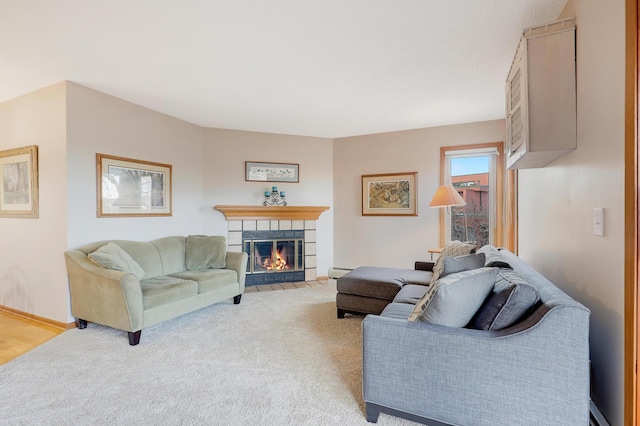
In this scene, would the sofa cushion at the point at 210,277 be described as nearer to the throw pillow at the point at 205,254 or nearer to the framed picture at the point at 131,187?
the throw pillow at the point at 205,254

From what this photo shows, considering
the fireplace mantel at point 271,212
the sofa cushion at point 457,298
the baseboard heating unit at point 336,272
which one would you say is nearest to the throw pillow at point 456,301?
the sofa cushion at point 457,298

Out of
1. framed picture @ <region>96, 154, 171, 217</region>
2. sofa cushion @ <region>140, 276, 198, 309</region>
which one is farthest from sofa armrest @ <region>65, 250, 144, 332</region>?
framed picture @ <region>96, 154, 171, 217</region>

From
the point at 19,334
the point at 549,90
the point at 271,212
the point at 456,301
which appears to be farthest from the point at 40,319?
the point at 549,90

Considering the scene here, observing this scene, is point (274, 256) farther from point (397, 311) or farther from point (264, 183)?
point (397, 311)

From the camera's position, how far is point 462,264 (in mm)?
2328

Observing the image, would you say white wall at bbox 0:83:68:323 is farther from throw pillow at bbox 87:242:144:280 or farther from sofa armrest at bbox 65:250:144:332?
throw pillow at bbox 87:242:144:280

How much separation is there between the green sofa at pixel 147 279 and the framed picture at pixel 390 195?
2241 mm

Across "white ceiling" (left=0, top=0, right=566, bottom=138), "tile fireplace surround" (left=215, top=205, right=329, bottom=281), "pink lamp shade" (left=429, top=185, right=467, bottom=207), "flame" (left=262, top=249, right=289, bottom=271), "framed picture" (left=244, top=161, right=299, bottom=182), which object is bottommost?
"flame" (left=262, top=249, right=289, bottom=271)

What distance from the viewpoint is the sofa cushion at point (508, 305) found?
148 cm

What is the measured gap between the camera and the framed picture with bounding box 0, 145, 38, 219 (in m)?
3.22

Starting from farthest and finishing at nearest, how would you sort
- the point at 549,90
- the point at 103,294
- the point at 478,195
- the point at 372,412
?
the point at 478,195, the point at 103,294, the point at 549,90, the point at 372,412

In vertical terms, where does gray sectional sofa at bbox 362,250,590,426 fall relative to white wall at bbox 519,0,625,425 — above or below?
below

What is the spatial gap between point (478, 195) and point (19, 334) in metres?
5.52

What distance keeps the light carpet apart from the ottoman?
0.18 metres
